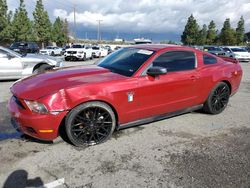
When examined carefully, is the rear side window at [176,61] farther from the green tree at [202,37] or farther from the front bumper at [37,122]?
the green tree at [202,37]

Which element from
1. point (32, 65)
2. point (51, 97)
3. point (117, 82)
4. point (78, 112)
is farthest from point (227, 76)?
point (32, 65)

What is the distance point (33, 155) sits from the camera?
3.61 meters

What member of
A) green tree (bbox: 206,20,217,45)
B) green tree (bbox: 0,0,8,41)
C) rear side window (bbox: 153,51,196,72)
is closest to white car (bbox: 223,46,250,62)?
rear side window (bbox: 153,51,196,72)

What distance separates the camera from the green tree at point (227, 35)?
52794mm

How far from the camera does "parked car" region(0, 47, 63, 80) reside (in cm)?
901

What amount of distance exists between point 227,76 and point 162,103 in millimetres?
1958

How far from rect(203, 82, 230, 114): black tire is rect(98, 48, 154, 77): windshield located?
1.77m

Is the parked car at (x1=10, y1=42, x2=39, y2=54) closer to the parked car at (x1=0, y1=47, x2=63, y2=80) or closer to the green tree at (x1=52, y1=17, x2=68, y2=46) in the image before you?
the parked car at (x1=0, y1=47, x2=63, y2=80)

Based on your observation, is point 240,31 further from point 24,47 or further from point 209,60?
point 209,60

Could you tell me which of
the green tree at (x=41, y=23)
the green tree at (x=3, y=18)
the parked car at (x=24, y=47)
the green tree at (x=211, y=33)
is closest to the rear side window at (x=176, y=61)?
the parked car at (x=24, y=47)

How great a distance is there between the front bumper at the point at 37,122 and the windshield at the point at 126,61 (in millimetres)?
1333

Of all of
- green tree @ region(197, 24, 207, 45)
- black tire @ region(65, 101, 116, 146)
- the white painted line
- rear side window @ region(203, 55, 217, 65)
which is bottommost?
the white painted line

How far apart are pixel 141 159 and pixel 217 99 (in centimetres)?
276

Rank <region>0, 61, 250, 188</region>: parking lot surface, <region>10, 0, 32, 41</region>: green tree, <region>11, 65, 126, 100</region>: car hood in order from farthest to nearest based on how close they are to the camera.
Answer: <region>10, 0, 32, 41</region>: green tree < <region>11, 65, 126, 100</region>: car hood < <region>0, 61, 250, 188</region>: parking lot surface
